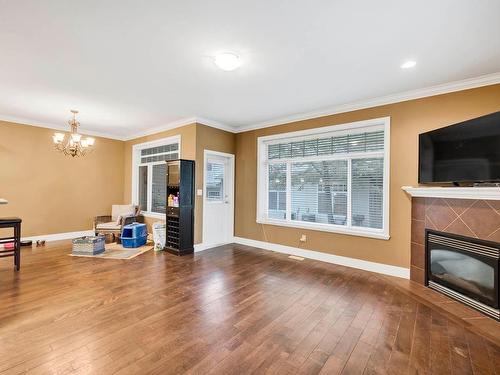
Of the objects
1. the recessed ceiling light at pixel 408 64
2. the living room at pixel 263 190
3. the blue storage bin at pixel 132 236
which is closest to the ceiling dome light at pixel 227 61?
the living room at pixel 263 190

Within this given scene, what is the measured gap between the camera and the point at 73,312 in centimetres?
257

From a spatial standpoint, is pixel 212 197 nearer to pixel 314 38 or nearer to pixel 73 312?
pixel 73 312

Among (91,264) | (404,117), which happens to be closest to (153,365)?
(91,264)

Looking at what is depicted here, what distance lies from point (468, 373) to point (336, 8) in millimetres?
2958

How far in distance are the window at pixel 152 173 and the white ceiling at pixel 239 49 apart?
6.03ft

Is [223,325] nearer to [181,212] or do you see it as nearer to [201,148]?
[181,212]

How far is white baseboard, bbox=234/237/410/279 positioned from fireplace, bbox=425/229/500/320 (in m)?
0.43

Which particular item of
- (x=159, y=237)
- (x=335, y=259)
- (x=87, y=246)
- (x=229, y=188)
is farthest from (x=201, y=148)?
(x=335, y=259)

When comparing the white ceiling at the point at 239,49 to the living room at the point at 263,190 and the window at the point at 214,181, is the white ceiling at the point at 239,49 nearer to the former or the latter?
the living room at the point at 263,190

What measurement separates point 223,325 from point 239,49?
280cm

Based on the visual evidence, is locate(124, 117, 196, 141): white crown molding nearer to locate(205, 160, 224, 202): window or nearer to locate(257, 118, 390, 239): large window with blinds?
locate(205, 160, 224, 202): window

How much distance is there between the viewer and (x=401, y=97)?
12.3 feet

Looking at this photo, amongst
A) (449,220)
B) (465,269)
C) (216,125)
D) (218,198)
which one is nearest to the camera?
(465,269)

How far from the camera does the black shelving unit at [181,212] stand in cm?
487
